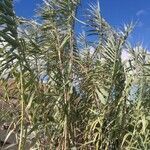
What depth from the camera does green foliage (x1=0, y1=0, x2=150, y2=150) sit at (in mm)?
6914

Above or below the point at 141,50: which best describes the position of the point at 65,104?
below

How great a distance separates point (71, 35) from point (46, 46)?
1.18ft

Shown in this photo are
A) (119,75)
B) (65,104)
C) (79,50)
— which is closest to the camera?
(65,104)

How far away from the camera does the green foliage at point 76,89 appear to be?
22.7ft

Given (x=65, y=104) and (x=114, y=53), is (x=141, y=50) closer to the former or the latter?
(x=114, y=53)

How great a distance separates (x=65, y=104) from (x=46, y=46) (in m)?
0.89

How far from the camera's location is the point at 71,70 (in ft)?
23.7

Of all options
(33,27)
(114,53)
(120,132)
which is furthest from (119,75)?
(33,27)

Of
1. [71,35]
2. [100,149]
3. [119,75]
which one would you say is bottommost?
[100,149]

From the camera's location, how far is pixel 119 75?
7.47 m

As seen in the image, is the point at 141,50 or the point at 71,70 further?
the point at 141,50

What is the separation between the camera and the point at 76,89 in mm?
7559

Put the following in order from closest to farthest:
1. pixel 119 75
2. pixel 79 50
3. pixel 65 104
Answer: pixel 65 104 < pixel 119 75 < pixel 79 50

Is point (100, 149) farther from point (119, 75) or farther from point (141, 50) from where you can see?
point (141, 50)
